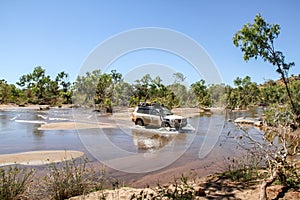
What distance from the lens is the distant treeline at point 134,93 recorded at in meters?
A: 38.9

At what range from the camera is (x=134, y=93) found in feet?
131

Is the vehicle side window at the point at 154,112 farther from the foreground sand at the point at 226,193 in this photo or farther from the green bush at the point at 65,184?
the green bush at the point at 65,184

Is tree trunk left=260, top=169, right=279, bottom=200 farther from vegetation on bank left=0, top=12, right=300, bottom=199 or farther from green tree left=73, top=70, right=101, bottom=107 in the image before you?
green tree left=73, top=70, right=101, bottom=107

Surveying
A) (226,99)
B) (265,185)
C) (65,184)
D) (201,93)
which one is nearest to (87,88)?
(201,93)

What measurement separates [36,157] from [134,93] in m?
30.6

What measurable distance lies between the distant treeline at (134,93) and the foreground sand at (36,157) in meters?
19.7

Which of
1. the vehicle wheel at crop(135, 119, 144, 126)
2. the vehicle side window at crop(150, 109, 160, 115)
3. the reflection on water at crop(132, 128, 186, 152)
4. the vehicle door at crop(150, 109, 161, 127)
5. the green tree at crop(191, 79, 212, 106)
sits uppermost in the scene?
the green tree at crop(191, 79, 212, 106)

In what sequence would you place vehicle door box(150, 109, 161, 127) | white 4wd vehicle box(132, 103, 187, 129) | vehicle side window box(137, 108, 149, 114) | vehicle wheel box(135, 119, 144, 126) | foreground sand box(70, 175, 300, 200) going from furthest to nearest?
1. vehicle wheel box(135, 119, 144, 126)
2. vehicle side window box(137, 108, 149, 114)
3. vehicle door box(150, 109, 161, 127)
4. white 4wd vehicle box(132, 103, 187, 129)
5. foreground sand box(70, 175, 300, 200)

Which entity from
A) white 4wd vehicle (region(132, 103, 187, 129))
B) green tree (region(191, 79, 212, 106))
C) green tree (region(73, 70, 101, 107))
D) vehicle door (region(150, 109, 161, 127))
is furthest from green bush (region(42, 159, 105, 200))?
green tree (region(73, 70, 101, 107))

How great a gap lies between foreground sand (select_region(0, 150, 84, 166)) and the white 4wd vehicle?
8.41m

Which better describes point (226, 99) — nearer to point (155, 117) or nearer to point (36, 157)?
point (155, 117)

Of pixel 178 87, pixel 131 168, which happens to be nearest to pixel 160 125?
pixel 131 168

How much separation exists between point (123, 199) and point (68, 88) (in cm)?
7593

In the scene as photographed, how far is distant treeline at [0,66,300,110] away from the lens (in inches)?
1532
